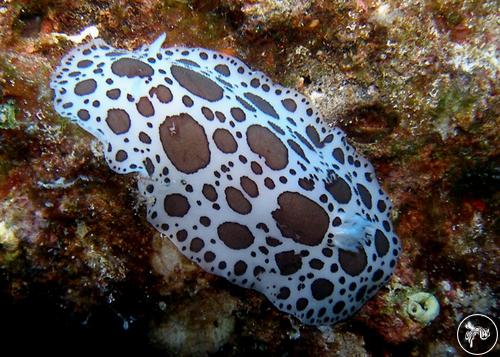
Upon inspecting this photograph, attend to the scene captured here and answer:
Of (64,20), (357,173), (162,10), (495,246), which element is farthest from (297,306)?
(64,20)

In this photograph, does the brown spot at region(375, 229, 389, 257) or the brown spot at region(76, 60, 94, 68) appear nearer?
the brown spot at region(76, 60, 94, 68)

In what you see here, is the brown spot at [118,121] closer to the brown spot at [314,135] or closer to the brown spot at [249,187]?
the brown spot at [249,187]

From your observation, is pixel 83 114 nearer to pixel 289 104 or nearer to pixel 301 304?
pixel 289 104

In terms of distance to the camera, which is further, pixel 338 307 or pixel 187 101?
pixel 338 307

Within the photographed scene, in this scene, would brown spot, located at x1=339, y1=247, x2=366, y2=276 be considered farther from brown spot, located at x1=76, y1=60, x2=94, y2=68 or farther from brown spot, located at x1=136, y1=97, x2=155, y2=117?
brown spot, located at x1=76, y1=60, x2=94, y2=68

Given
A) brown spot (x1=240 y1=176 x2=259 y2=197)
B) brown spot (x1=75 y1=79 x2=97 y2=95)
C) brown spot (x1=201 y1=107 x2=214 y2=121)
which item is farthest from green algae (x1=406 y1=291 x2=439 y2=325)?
brown spot (x1=75 y1=79 x2=97 y2=95)

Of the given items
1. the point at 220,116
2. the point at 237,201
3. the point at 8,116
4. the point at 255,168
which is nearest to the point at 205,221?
the point at 237,201
